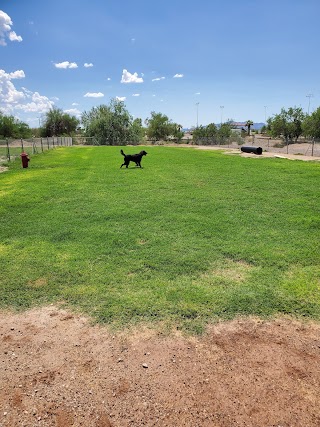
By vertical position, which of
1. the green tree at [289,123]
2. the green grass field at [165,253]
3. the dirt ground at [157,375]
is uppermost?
the green tree at [289,123]

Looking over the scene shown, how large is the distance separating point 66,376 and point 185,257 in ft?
8.68

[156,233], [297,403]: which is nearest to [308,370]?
[297,403]

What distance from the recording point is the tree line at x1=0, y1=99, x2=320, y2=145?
53812mm

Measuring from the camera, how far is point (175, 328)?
10.9 ft

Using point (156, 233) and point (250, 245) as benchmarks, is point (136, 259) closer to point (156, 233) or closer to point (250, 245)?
point (156, 233)

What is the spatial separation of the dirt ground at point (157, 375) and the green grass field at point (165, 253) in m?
0.32

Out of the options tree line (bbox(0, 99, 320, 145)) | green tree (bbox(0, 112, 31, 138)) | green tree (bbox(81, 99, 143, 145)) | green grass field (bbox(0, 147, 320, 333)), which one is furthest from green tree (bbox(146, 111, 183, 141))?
green grass field (bbox(0, 147, 320, 333))

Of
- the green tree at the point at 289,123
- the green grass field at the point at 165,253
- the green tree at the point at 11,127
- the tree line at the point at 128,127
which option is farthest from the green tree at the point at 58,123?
the green grass field at the point at 165,253

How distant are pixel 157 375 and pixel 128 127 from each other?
6631cm

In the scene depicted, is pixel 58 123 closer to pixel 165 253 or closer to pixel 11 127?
pixel 11 127

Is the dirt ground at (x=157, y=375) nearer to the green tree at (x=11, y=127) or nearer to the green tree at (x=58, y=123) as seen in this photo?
the green tree at (x=11, y=127)

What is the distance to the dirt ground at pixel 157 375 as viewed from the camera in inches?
93.1

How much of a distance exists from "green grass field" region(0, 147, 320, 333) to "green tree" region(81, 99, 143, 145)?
5707 cm

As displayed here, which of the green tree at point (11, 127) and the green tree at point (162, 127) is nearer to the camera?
the green tree at point (11, 127)
